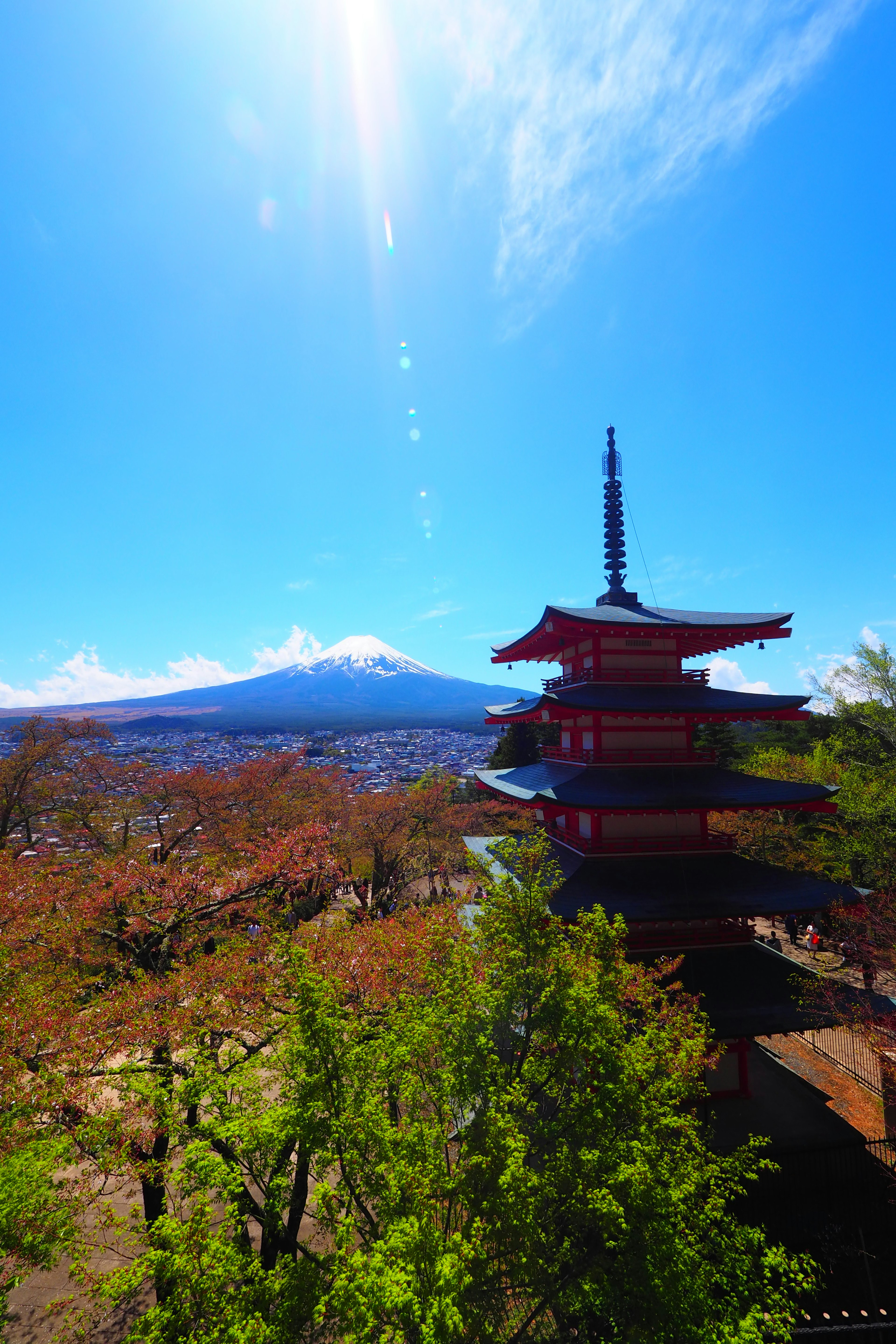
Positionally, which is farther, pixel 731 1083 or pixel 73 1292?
pixel 731 1083

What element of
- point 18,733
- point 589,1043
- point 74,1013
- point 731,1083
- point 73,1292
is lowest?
point 73,1292

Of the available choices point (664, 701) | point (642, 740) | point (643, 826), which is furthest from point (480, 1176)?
point (664, 701)

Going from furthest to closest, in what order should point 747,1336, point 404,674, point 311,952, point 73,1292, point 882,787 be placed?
point 404,674, point 882,787, point 311,952, point 73,1292, point 747,1336

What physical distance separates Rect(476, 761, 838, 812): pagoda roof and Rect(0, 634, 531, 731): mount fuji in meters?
105

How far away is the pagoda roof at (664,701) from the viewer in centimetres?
1021

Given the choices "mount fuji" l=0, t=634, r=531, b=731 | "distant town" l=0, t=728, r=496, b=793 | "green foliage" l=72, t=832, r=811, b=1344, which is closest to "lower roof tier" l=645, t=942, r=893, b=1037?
"green foliage" l=72, t=832, r=811, b=1344

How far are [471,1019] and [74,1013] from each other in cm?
685

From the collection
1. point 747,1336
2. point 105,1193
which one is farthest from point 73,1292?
point 747,1336

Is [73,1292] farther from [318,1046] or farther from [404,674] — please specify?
[404,674]

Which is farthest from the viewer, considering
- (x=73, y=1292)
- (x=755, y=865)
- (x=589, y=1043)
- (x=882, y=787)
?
(x=882, y=787)

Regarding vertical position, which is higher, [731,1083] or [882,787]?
[882,787]

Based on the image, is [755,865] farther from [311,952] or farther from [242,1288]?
[242,1288]

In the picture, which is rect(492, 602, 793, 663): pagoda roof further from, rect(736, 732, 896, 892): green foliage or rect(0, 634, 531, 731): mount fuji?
rect(0, 634, 531, 731): mount fuji

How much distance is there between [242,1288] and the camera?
5312 mm
